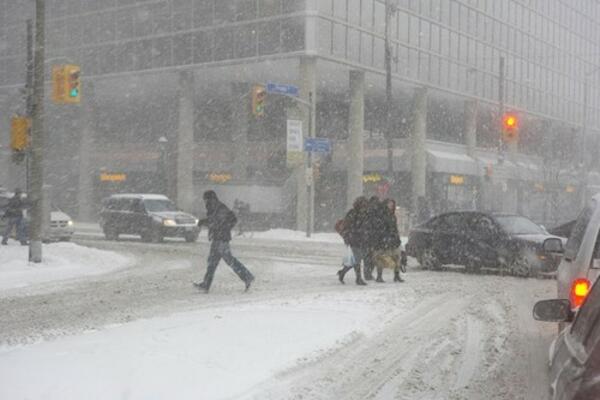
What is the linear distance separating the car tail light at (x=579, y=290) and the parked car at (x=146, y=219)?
22.1 meters

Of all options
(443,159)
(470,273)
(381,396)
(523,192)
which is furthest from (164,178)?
(381,396)

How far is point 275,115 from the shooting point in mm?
43812

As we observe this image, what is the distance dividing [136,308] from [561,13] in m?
55.1

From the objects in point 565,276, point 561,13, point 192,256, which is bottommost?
point 192,256

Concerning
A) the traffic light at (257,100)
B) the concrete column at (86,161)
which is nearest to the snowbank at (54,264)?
the traffic light at (257,100)

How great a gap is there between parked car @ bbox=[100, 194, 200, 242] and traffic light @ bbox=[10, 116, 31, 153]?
10939 mm

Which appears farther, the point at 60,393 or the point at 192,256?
the point at 192,256

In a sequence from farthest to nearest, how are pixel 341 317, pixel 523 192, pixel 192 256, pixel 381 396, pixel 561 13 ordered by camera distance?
pixel 561 13 < pixel 523 192 < pixel 192 256 < pixel 341 317 < pixel 381 396

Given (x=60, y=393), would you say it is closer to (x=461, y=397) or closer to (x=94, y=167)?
(x=461, y=397)

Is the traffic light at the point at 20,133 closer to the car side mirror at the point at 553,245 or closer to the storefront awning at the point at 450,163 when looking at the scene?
the car side mirror at the point at 553,245

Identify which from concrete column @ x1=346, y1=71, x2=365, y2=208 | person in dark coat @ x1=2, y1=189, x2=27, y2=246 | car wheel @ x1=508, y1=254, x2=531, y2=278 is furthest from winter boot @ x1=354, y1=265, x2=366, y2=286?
concrete column @ x1=346, y1=71, x2=365, y2=208

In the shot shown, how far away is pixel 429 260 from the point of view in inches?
687

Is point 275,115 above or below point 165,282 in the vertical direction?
above

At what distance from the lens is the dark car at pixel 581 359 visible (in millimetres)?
2475
